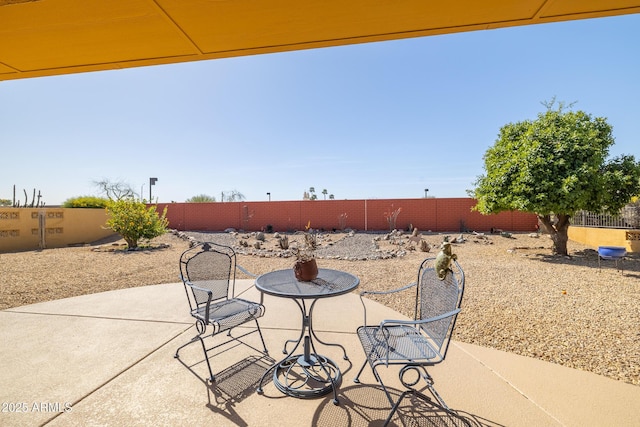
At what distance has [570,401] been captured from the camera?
1858 millimetres

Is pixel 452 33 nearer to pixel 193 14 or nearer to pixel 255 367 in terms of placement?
pixel 193 14

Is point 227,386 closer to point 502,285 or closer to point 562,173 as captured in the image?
point 502,285

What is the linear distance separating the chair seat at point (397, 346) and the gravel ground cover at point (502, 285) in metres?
1.16

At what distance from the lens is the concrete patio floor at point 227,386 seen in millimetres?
1700

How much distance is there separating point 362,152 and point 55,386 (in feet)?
60.5

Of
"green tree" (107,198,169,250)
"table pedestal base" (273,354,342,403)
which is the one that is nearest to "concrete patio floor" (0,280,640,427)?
"table pedestal base" (273,354,342,403)

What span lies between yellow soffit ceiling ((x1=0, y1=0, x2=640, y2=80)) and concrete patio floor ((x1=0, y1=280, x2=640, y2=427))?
2.21 metres

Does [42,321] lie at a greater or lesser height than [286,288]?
lesser

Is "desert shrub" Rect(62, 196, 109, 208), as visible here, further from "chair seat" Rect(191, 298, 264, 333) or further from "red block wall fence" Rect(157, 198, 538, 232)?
"chair seat" Rect(191, 298, 264, 333)

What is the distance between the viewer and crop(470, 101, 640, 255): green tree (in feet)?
21.6

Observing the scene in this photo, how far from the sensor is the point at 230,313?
2.27 m

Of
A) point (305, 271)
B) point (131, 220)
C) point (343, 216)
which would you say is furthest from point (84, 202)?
point (305, 271)

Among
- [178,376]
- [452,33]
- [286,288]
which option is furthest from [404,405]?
[452,33]

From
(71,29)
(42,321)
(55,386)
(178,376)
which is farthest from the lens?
(42,321)
